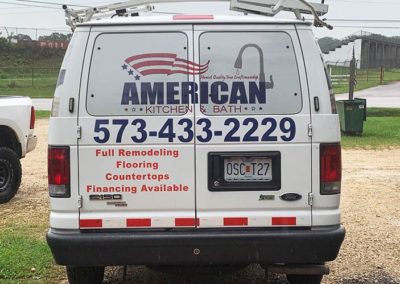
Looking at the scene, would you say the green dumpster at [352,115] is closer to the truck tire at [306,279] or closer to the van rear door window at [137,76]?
the truck tire at [306,279]

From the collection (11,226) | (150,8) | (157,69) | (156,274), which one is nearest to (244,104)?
(157,69)

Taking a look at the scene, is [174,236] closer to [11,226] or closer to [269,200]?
[269,200]

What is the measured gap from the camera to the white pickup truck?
28.2 ft

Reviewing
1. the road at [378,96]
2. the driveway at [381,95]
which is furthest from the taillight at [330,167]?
the driveway at [381,95]

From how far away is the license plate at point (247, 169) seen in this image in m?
4.18

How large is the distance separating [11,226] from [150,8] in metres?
3.02

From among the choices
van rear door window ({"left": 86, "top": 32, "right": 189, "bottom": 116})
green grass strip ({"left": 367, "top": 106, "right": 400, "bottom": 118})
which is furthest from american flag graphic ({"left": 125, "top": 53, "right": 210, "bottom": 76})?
green grass strip ({"left": 367, "top": 106, "right": 400, "bottom": 118})

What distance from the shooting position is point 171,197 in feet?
13.7

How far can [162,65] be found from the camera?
13.7ft

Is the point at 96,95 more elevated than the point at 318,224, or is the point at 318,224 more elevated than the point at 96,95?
the point at 96,95

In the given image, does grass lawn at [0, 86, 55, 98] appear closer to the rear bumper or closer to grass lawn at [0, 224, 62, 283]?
grass lawn at [0, 224, 62, 283]

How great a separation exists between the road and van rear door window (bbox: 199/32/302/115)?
26126mm

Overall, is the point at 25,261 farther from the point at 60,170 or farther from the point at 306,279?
the point at 306,279

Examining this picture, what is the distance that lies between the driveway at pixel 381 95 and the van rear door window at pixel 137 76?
27280 mm
